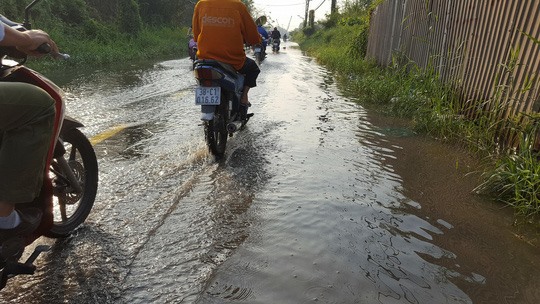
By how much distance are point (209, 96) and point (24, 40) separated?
234cm

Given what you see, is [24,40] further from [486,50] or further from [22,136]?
[486,50]

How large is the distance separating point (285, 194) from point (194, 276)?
1.38m

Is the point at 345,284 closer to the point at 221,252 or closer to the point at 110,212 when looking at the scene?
the point at 221,252

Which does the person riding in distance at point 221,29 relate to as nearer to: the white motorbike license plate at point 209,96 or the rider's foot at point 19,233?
the white motorbike license plate at point 209,96

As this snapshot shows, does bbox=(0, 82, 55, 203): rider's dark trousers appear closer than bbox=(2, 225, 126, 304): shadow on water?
Yes

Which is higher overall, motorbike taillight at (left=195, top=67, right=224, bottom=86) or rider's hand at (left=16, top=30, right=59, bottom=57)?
rider's hand at (left=16, top=30, right=59, bottom=57)

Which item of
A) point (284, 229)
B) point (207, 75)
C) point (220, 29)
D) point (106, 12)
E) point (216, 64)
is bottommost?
point (284, 229)

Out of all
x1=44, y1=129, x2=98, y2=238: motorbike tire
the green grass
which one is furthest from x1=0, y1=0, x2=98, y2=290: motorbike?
the green grass

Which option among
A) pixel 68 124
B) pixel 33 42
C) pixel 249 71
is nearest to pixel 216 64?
pixel 249 71

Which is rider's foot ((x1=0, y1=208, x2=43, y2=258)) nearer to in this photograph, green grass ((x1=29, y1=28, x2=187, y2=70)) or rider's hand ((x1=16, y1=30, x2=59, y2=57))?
rider's hand ((x1=16, y1=30, x2=59, y2=57))

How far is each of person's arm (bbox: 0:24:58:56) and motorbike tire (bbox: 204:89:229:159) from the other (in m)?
2.12

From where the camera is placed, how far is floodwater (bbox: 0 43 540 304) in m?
2.14

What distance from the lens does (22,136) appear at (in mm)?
1831

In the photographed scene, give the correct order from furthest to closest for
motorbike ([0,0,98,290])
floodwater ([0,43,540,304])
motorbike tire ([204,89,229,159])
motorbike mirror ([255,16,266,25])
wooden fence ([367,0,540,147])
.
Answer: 1. motorbike mirror ([255,16,266,25])
2. motorbike tire ([204,89,229,159])
3. wooden fence ([367,0,540,147])
4. floodwater ([0,43,540,304])
5. motorbike ([0,0,98,290])
